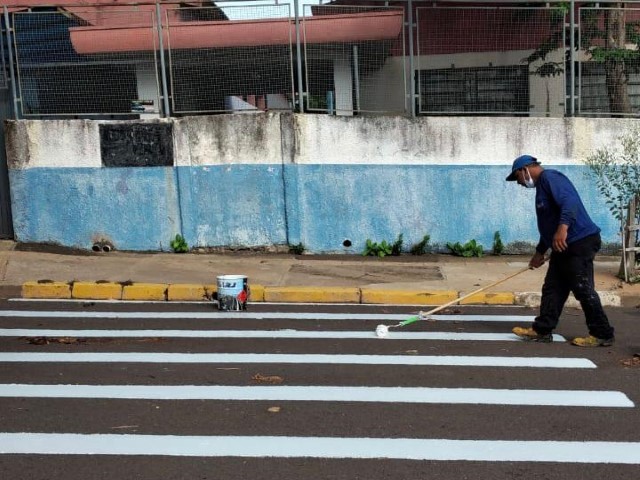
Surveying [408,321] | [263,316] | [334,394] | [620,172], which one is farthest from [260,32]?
[334,394]

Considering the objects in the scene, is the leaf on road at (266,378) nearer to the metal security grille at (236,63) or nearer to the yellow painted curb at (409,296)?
the yellow painted curb at (409,296)

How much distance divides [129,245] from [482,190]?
6.04m

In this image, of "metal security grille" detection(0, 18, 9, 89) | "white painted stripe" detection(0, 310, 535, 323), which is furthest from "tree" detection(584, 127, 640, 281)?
"metal security grille" detection(0, 18, 9, 89)

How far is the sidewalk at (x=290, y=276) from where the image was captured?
9.18 meters

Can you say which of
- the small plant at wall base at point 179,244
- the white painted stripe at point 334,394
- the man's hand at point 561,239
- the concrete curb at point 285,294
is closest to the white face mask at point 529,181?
the man's hand at point 561,239

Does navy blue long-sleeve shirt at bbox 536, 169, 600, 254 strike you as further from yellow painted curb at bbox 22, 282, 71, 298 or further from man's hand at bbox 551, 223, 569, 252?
yellow painted curb at bbox 22, 282, 71, 298

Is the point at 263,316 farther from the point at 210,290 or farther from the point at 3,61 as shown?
the point at 3,61

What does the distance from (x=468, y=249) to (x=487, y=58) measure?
323cm

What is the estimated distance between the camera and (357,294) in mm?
9172

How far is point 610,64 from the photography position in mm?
12023

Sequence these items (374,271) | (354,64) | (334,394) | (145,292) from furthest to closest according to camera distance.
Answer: (354,64), (374,271), (145,292), (334,394)

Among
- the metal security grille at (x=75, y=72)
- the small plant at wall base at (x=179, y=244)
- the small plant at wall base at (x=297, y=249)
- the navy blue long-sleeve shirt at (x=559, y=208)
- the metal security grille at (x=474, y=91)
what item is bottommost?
the small plant at wall base at (x=297, y=249)

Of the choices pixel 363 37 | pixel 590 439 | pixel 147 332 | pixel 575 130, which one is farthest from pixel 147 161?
pixel 590 439

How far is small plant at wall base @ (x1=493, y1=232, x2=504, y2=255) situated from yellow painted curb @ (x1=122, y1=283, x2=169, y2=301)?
5582mm
